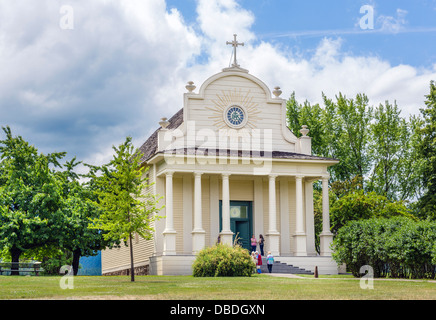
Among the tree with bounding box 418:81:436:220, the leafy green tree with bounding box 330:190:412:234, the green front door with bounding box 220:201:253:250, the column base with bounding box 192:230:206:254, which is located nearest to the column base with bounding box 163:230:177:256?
the column base with bounding box 192:230:206:254

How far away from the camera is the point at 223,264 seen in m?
29.3

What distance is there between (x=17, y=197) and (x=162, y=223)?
8.13m

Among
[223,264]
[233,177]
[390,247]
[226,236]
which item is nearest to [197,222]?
[226,236]

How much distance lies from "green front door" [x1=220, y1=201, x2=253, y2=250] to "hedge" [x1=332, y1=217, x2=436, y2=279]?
593cm

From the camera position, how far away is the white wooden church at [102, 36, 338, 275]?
118 feet

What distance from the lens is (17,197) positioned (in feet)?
110

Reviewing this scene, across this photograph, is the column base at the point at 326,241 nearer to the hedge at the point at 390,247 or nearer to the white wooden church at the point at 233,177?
the white wooden church at the point at 233,177

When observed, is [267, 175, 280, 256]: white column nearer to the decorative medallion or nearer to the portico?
the portico

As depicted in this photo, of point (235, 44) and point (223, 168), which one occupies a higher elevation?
point (235, 44)

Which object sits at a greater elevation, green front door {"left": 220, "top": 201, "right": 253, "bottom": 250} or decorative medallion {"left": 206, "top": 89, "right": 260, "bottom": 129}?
decorative medallion {"left": 206, "top": 89, "right": 260, "bottom": 129}

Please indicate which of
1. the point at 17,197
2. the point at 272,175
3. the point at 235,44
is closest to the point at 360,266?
the point at 272,175

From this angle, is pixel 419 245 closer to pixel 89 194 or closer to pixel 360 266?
pixel 360 266

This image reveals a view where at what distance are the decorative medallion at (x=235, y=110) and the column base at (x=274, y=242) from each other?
654 cm

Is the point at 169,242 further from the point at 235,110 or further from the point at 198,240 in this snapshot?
the point at 235,110
